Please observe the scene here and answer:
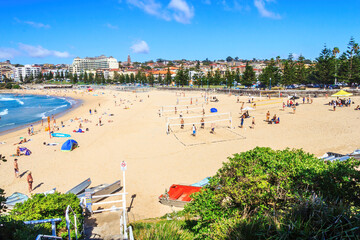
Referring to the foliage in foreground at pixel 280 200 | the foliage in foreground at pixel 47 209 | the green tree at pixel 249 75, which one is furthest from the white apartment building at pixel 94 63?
the foliage in foreground at pixel 280 200

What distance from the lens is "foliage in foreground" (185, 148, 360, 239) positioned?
10.7 feet

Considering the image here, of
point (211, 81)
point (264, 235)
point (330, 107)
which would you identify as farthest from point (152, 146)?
point (211, 81)

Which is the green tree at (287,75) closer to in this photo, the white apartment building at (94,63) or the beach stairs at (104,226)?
the beach stairs at (104,226)

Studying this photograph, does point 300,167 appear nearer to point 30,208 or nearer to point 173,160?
point 30,208

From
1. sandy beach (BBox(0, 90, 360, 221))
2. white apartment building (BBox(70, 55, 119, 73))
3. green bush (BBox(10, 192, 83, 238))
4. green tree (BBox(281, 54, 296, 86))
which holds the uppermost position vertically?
white apartment building (BBox(70, 55, 119, 73))

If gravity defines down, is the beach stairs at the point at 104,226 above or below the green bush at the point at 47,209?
below

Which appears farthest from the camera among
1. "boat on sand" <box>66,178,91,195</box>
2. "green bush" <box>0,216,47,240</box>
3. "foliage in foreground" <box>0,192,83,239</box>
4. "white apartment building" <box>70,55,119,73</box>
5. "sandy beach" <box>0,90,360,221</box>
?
"white apartment building" <box>70,55,119,73</box>

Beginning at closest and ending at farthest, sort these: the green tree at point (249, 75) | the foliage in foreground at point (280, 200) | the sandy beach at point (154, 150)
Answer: the foliage in foreground at point (280, 200), the sandy beach at point (154, 150), the green tree at point (249, 75)

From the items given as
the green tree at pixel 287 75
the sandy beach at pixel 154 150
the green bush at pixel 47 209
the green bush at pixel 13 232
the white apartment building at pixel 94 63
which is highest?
the white apartment building at pixel 94 63

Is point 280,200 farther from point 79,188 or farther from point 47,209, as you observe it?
point 79,188

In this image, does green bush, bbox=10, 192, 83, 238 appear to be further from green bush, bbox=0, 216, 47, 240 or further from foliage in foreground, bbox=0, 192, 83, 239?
green bush, bbox=0, 216, 47, 240

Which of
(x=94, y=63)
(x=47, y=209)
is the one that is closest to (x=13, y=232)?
(x=47, y=209)

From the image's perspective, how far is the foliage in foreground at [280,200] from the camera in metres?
3.27

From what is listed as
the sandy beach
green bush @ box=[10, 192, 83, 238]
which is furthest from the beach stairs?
the sandy beach
